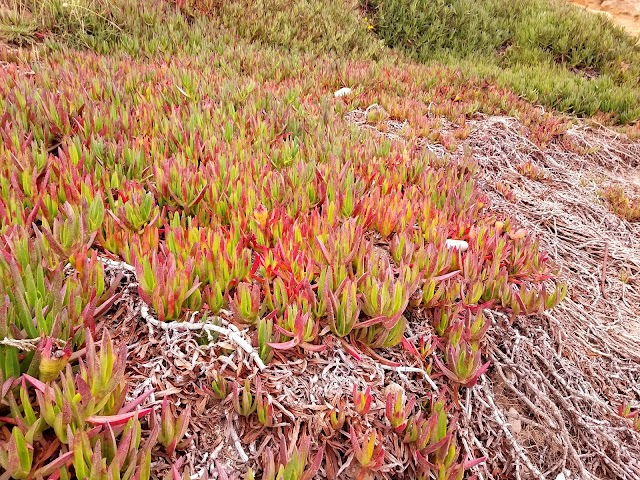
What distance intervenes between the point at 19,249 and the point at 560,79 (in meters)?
8.39

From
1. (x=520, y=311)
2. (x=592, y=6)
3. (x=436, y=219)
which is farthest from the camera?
(x=592, y=6)

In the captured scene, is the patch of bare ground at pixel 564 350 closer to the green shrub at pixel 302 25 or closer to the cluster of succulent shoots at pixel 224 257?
the cluster of succulent shoots at pixel 224 257

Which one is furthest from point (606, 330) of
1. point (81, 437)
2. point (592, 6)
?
point (592, 6)

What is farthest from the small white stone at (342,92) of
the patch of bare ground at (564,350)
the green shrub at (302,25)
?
the green shrub at (302,25)

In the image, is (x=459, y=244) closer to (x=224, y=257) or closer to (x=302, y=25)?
(x=224, y=257)

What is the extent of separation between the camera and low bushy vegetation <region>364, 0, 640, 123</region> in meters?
9.07

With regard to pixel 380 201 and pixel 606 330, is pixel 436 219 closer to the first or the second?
pixel 380 201

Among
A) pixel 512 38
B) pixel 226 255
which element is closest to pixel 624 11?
pixel 512 38

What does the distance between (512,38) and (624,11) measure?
6.02m

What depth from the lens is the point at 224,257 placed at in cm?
210

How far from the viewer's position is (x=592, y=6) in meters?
14.2

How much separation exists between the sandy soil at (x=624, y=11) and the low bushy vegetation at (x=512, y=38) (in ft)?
10.5

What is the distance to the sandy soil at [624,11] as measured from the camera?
12844 millimetres

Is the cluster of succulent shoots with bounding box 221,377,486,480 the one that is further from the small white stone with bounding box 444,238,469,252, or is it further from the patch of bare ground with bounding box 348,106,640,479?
the small white stone with bounding box 444,238,469,252
